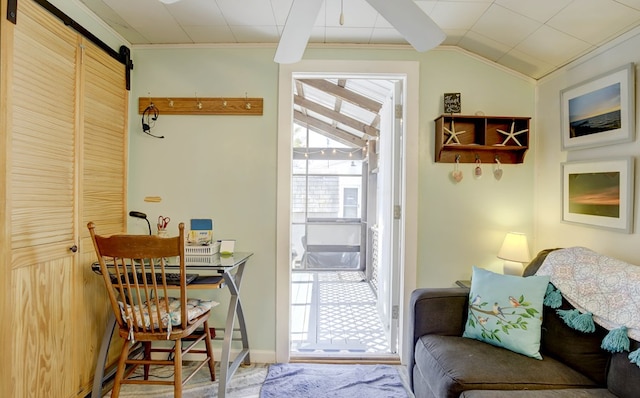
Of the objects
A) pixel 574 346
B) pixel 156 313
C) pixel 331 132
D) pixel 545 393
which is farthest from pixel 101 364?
pixel 331 132

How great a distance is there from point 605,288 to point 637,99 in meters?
0.98

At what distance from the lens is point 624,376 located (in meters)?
1.29

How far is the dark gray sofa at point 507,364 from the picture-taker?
131 centimetres

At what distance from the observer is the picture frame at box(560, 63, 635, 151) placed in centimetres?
163

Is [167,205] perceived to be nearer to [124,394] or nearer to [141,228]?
[141,228]

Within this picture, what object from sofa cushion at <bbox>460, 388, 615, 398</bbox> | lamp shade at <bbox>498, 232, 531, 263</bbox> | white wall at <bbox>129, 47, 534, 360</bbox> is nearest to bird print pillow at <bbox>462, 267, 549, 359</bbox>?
sofa cushion at <bbox>460, 388, 615, 398</bbox>

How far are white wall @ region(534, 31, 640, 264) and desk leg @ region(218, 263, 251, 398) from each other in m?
2.16

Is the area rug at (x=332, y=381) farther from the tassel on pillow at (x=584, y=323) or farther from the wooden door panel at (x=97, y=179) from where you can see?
the wooden door panel at (x=97, y=179)

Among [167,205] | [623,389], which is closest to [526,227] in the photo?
[623,389]

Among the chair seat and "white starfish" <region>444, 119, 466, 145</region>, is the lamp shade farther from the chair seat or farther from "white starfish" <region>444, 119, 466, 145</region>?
the chair seat

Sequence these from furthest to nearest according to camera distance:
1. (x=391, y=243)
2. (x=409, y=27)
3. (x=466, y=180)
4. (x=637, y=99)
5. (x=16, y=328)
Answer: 1. (x=391, y=243)
2. (x=466, y=180)
3. (x=637, y=99)
4. (x=16, y=328)
5. (x=409, y=27)

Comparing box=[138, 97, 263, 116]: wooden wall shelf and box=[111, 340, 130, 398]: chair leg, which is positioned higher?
box=[138, 97, 263, 116]: wooden wall shelf

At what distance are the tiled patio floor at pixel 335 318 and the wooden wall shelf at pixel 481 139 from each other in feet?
5.35

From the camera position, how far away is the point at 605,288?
1466mm
